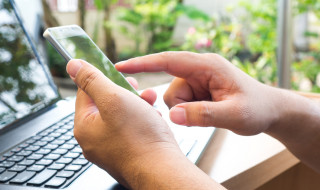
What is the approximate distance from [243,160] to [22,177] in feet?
0.99

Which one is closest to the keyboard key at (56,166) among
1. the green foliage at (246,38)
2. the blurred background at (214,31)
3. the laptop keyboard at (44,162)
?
the laptop keyboard at (44,162)

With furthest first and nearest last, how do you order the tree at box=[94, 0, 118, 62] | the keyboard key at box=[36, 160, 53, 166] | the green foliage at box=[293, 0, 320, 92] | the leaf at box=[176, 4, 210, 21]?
the tree at box=[94, 0, 118, 62] → the leaf at box=[176, 4, 210, 21] → the green foliage at box=[293, 0, 320, 92] → the keyboard key at box=[36, 160, 53, 166]

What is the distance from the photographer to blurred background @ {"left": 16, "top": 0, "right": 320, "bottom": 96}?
2150 mm

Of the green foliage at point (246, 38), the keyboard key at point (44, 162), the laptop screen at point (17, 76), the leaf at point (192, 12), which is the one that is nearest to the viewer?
the keyboard key at point (44, 162)

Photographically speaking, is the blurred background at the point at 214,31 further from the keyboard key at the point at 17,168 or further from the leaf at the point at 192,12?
the keyboard key at the point at 17,168

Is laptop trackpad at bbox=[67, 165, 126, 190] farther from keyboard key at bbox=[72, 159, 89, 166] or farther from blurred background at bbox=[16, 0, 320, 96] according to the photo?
blurred background at bbox=[16, 0, 320, 96]

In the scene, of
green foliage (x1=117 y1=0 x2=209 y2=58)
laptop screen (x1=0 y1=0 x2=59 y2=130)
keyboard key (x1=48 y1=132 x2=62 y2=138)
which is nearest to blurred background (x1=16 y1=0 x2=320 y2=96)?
green foliage (x1=117 y1=0 x2=209 y2=58)

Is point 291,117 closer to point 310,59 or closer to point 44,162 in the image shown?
point 44,162

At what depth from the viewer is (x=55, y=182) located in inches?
A: 15.2

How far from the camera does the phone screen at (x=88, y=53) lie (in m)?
0.44

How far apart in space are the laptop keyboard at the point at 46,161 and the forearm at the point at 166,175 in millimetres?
101

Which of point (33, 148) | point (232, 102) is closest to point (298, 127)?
point (232, 102)

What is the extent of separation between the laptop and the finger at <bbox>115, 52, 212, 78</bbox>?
109 millimetres

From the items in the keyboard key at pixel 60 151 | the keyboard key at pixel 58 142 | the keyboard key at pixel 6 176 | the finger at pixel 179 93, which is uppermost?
the finger at pixel 179 93
